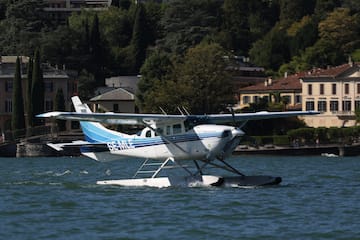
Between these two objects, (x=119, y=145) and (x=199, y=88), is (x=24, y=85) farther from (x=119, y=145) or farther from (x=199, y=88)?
(x=119, y=145)

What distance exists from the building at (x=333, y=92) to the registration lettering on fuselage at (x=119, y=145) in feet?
184

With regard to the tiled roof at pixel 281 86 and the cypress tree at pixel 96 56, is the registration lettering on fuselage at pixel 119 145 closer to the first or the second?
the tiled roof at pixel 281 86

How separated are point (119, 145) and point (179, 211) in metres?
7.91

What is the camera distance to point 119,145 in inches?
1732

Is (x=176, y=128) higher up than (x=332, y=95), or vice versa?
(x=332, y=95)

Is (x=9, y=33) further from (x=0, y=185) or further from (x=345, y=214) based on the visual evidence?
(x=345, y=214)

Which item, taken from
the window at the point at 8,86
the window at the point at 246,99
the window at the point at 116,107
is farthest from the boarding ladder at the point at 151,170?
the window at the point at 116,107

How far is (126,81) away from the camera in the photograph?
126688 mm

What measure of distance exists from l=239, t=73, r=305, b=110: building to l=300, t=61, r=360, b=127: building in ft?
6.45

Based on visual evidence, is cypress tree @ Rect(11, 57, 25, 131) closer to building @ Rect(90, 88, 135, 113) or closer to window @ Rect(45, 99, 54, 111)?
window @ Rect(45, 99, 54, 111)

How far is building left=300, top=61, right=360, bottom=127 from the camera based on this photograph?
328ft

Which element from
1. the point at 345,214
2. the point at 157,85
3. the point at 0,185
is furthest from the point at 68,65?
the point at 345,214

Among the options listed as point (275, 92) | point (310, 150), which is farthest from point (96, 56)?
point (310, 150)

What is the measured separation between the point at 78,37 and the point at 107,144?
88982 millimetres
